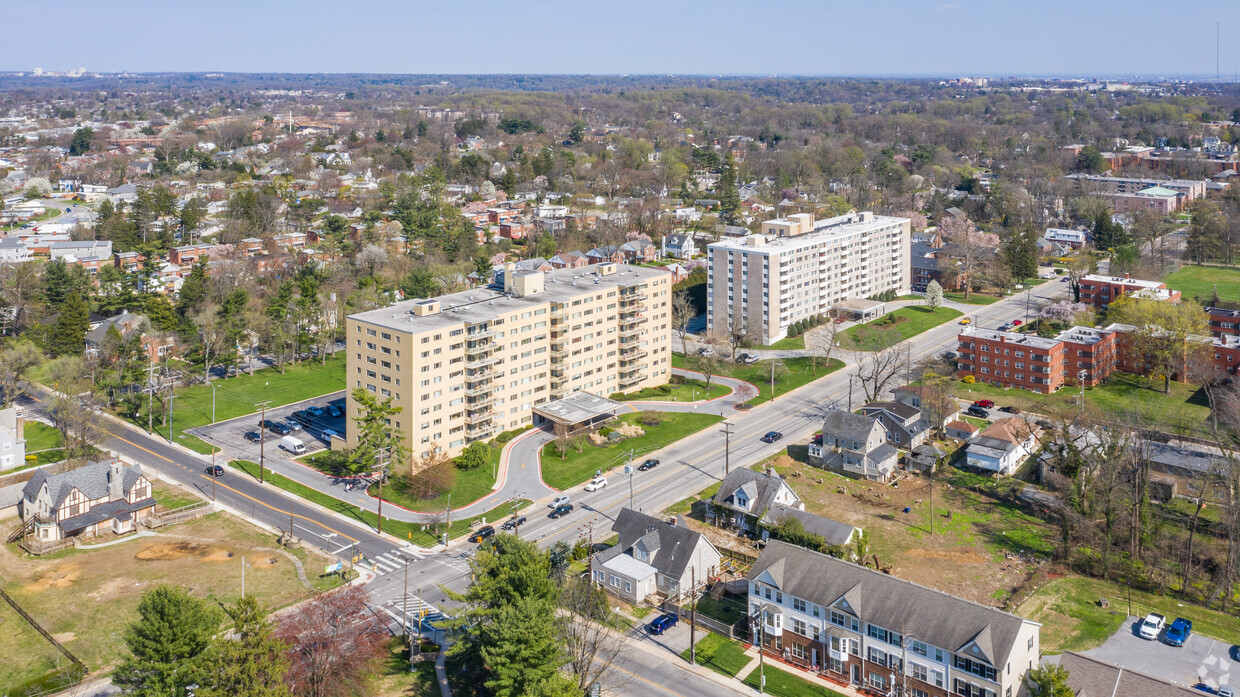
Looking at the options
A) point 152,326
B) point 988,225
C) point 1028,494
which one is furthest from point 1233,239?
point 152,326

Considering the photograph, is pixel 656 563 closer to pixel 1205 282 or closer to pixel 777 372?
pixel 777 372

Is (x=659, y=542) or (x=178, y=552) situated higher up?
(x=659, y=542)

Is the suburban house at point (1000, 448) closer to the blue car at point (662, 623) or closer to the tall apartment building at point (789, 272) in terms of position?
the blue car at point (662, 623)

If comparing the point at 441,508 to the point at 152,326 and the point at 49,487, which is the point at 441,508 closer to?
the point at 49,487

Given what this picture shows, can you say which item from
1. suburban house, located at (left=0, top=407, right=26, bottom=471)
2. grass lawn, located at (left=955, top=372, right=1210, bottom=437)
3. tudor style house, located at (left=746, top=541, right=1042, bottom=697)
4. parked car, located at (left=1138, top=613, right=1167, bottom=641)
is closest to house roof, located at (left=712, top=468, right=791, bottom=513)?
tudor style house, located at (left=746, top=541, right=1042, bottom=697)

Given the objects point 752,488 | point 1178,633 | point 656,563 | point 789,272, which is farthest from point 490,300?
point 1178,633

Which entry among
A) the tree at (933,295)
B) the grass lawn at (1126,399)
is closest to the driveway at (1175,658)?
the grass lawn at (1126,399)
